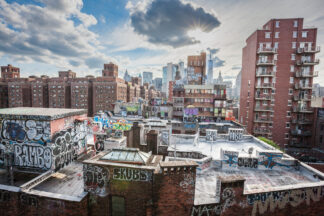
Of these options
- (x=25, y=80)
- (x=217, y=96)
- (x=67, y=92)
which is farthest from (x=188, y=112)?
(x=25, y=80)

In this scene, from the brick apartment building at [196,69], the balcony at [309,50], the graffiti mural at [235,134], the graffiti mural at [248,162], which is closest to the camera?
the graffiti mural at [248,162]

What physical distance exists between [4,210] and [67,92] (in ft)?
291

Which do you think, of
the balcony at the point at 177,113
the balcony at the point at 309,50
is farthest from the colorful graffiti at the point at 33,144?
the balcony at the point at 309,50

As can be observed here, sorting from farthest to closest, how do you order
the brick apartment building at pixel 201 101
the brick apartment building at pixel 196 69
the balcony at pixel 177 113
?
the brick apartment building at pixel 196 69 < the balcony at pixel 177 113 < the brick apartment building at pixel 201 101

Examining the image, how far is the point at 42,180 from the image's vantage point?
10617mm

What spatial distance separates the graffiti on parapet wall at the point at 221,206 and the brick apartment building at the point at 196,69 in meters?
60.8

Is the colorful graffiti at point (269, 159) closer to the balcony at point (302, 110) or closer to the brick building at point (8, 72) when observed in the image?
the balcony at point (302, 110)

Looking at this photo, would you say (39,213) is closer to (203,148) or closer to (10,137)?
(10,137)

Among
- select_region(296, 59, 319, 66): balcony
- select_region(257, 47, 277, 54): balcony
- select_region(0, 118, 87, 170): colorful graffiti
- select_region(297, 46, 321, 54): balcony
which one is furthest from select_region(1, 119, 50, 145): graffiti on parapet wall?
select_region(297, 46, 321, 54): balcony

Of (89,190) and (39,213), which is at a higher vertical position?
(89,190)

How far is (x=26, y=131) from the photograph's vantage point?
38.6 ft

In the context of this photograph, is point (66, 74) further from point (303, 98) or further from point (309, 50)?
point (303, 98)

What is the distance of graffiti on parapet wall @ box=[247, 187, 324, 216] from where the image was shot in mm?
9539

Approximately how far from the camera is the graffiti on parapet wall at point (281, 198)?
954 cm
